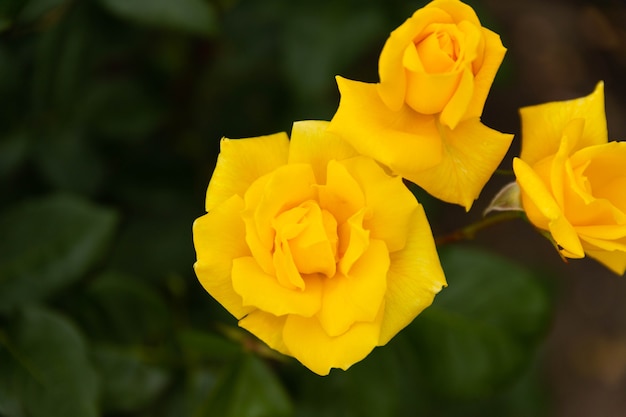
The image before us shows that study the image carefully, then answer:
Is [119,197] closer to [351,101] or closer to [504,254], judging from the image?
[351,101]

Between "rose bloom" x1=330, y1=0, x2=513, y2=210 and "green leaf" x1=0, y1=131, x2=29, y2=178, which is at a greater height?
"rose bloom" x1=330, y1=0, x2=513, y2=210

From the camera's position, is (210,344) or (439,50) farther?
(210,344)

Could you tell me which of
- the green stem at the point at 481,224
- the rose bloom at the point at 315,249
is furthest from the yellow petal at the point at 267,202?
the green stem at the point at 481,224

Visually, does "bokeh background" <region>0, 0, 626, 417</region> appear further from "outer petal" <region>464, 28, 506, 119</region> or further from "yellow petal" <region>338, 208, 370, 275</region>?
"outer petal" <region>464, 28, 506, 119</region>

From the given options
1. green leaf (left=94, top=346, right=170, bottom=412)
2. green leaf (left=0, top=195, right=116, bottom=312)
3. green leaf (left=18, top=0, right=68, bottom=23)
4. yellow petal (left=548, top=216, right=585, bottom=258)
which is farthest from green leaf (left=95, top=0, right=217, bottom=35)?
yellow petal (left=548, top=216, right=585, bottom=258)

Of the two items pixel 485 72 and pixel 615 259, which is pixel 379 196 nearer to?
pixel 485 72

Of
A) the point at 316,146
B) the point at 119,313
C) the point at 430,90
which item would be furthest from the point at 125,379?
the point at 430,90

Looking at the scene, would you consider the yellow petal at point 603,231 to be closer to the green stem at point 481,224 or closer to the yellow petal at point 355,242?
the green stem at point 481,224
